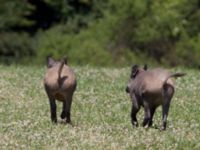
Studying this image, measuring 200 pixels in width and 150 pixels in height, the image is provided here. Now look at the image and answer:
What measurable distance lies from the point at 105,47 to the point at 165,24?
2.84 metres

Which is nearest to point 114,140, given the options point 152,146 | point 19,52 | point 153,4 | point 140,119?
point 152,146

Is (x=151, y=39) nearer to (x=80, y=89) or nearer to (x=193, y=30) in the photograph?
(x=193, y=30)

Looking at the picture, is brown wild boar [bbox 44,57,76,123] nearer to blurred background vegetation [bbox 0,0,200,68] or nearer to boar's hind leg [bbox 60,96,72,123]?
boar's hind leg [bbox 60,96,72,123]

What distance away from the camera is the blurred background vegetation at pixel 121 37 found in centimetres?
3912

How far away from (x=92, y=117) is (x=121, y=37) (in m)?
26.8

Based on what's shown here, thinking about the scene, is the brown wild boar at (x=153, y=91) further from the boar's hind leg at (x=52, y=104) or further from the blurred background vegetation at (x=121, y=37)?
the blurred background vegetation at (x=121, y=37)

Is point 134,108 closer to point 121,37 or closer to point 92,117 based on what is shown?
point 92,117

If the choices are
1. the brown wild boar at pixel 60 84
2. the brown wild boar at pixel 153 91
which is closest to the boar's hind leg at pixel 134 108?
the brown wild boar at pixel 153 91

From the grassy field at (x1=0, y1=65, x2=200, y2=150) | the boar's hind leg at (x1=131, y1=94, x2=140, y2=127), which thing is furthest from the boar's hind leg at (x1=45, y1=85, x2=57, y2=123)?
the boar's hind leg at (x1=131, y1=94, x2=140, y2=127)

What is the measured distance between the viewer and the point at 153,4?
42062mm

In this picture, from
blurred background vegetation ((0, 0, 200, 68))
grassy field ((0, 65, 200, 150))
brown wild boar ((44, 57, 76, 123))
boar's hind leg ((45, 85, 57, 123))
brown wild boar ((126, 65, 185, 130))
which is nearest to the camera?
grassy field ((0, 65, 200, 150))

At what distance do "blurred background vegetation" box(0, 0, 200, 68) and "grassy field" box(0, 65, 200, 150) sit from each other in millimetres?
17712

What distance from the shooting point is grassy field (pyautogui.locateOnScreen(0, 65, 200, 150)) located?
11289 mm

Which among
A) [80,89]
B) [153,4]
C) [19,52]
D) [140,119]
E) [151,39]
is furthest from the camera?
[19,52]
